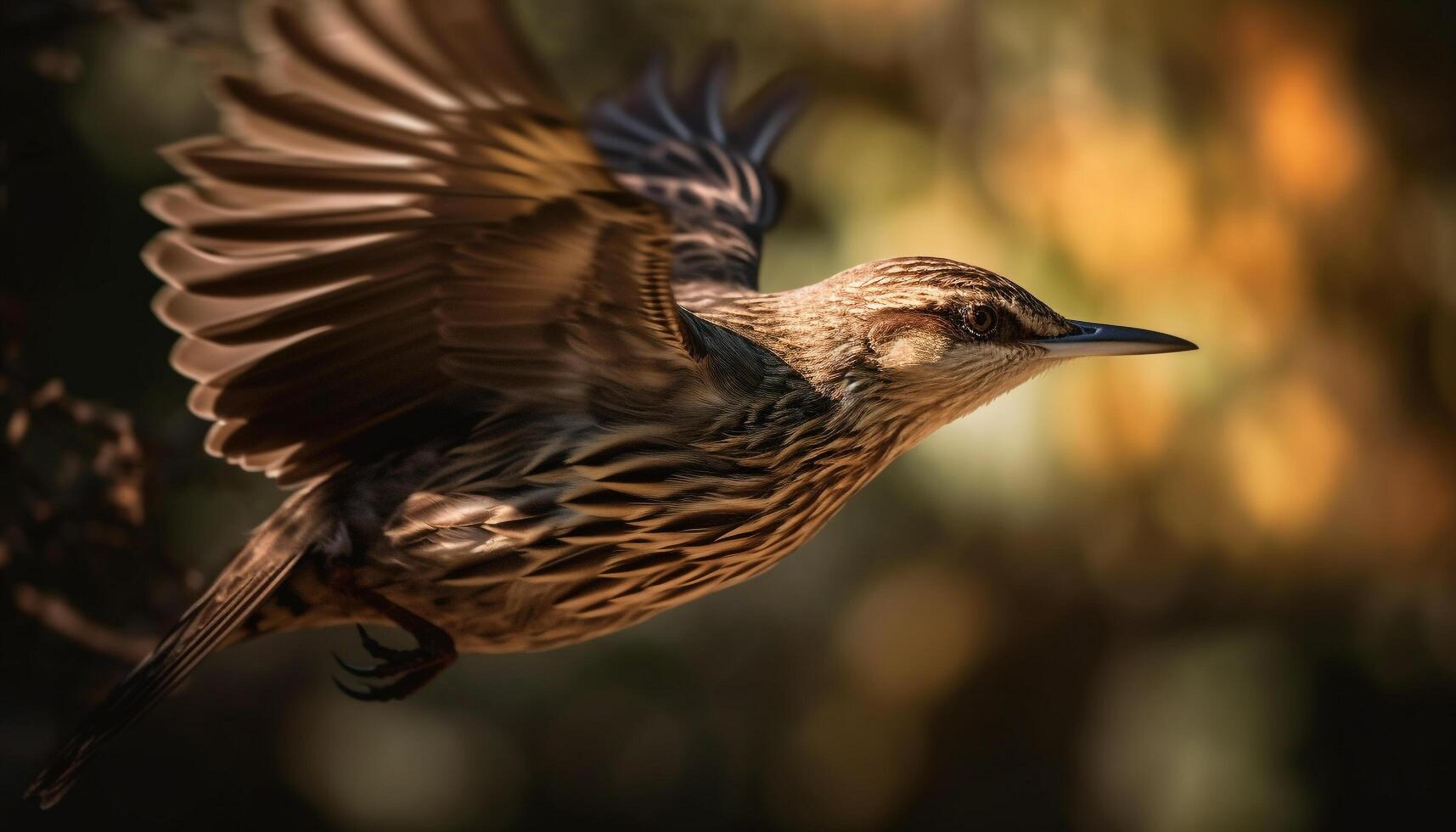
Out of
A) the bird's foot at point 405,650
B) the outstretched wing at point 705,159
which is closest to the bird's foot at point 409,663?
the bird's foot at point 405,650

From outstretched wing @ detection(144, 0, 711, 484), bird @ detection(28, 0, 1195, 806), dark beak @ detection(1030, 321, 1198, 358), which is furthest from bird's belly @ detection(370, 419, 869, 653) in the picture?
dark beak @ detection(1030, 321, 1198, 358)

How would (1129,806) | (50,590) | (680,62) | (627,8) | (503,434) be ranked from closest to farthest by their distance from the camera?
(503,434)
(50,590)
(680,62)
(627,8)
(1129,806)

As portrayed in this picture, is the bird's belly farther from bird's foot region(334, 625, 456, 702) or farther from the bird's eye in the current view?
the bird's eye

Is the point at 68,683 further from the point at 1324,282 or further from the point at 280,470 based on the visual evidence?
the point at 1324,282

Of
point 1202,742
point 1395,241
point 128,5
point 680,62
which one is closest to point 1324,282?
point 1395,241

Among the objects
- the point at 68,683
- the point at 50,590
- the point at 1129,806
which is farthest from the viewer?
the point at 1129,806
